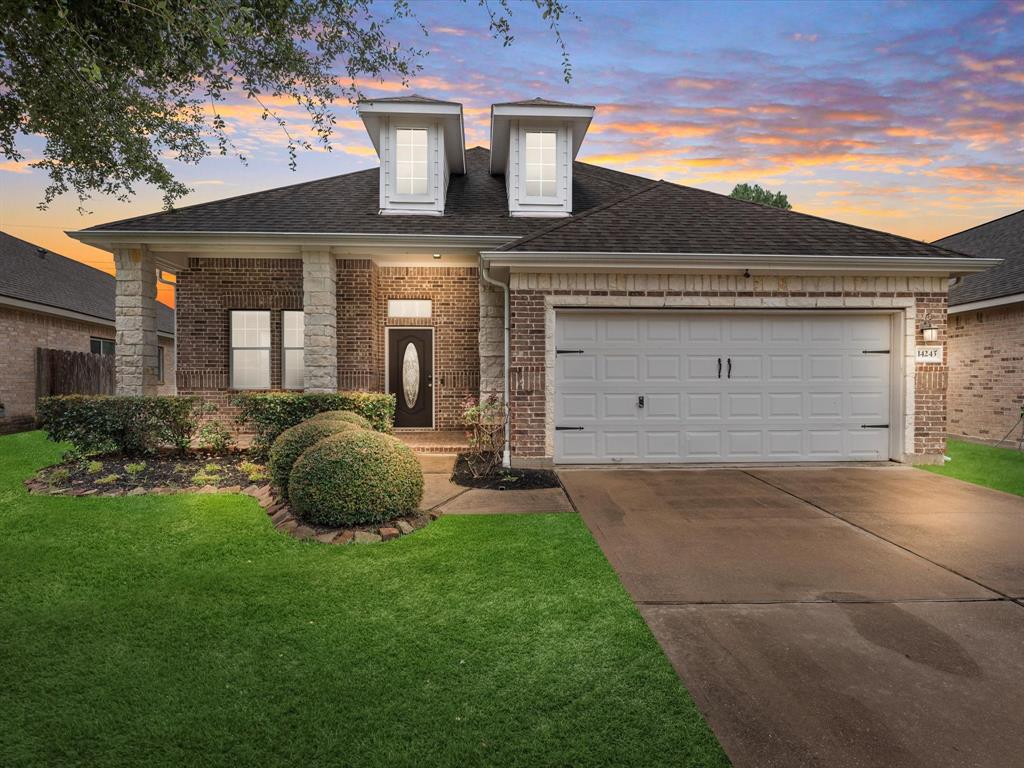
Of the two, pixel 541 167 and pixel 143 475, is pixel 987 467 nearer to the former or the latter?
pixel 541 167

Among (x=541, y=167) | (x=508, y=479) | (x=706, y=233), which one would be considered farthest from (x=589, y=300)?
(x=541, y=167)

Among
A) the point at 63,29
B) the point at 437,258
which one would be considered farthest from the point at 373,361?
the point at 63,29

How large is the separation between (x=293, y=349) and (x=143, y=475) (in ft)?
15.1

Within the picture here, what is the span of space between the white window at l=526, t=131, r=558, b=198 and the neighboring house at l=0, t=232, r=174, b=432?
390 inches

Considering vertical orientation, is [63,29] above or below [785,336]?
above

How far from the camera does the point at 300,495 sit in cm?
512

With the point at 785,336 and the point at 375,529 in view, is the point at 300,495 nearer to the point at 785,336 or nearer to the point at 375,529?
the point at 375,529

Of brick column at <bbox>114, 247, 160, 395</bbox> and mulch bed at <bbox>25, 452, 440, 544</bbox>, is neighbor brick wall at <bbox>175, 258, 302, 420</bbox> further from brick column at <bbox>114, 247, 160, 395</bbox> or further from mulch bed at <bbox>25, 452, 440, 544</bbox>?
mulch bed at <bbox>25, 452, 440, 544</bbox>

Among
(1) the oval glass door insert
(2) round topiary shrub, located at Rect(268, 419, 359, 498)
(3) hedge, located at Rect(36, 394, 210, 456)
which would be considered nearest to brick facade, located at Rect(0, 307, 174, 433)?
(3) hedge, located at Rect(36, 394, 210, 456)

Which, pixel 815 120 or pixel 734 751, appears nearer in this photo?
pixel 734 751

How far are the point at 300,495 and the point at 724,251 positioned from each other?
275 inches

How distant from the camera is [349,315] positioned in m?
10.8

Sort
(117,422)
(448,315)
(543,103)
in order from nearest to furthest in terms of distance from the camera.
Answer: (117,422) < (543,103) < (448,315)

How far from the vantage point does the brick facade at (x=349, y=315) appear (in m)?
10.9
